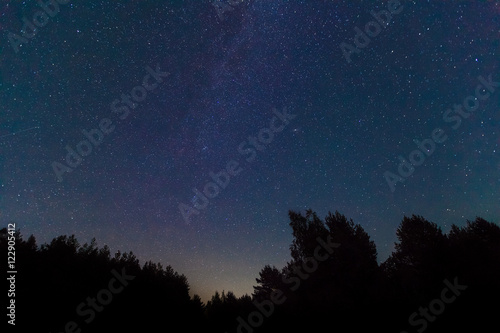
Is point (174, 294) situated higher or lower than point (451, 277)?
higher

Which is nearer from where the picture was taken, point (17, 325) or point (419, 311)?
point (419, 311)

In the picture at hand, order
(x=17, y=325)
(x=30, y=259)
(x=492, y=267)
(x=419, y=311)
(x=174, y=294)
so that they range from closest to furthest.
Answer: (x=419, y=311) < (x=17, y=325) < (x=492, y=267) < (x=30, y=259) < (x=174, y=294)

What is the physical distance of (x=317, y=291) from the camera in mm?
22281

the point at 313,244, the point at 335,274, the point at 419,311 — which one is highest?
the point at 313,244

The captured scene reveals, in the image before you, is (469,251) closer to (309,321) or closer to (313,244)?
(313,244)

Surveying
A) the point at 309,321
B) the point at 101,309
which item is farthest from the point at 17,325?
the point at 309,321

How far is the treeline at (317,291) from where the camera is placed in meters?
17.8

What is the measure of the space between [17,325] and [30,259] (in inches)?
297

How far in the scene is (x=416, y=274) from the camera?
2362 cm

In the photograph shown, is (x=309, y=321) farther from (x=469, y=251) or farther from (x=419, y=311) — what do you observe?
(x=469, y=251)

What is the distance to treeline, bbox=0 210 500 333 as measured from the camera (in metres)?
17.8

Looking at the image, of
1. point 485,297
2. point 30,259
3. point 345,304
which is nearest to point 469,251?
point 485,297

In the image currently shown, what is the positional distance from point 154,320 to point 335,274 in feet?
66.2

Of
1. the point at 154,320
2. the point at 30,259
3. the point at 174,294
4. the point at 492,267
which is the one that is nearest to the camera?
the point at 492,267
